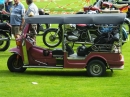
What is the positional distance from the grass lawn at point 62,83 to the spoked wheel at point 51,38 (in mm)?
4206

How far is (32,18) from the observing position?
12.4 m

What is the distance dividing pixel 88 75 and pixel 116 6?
10652mm

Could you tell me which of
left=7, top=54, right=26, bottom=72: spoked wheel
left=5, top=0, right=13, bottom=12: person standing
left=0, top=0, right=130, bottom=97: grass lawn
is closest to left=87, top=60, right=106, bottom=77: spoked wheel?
left=0, top=0, right=130, bottom=97: grass lawn

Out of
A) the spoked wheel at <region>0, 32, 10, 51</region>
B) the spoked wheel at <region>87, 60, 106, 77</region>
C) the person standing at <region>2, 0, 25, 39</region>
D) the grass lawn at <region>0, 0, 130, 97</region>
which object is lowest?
the grass lawn at <region>0, 0, 130, 97</region>

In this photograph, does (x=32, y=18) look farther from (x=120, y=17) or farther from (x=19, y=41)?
(x=120, y=17)

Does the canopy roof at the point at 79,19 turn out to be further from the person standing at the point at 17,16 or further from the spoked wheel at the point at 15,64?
the person standing at the point at 17,16

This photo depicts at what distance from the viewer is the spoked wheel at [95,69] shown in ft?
40.5

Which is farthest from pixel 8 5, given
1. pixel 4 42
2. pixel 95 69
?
pixel 95 69

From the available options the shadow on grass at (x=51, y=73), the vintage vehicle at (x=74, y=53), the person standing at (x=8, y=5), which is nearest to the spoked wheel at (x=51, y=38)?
the shadow on grass at (x=51, y=73)

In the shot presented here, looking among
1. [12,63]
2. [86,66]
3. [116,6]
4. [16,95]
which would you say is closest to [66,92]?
[16,95]

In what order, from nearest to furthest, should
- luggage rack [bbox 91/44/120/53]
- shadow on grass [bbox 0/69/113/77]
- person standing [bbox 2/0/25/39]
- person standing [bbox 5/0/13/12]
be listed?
1. luggage rack [bbox 91/44/120/53]
2. shadow on grass [bbox 0/69/113/77]
3. person standing [bbox 2/0/25/39]
4. person standing [bbox 5/0/13/12]

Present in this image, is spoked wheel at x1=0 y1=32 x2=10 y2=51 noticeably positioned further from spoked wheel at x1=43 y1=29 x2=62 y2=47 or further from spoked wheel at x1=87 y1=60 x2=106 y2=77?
spoked wheel at x1=87 y1=60 x2=106 y2=77

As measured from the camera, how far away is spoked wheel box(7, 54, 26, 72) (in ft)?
42.6

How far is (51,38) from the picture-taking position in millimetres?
17734
